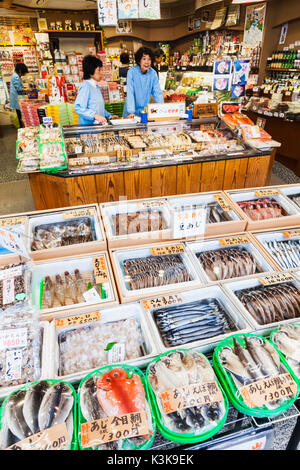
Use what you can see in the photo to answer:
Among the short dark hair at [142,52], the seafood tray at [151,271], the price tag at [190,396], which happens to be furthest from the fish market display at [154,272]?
the short dark hair at [142,52]

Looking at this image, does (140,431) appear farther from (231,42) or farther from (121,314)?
(231,42)

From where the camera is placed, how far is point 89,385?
1.37 metres

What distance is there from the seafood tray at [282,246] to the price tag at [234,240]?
11 cm

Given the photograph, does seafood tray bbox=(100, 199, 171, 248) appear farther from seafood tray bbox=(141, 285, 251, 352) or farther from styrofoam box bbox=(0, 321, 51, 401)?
styrofoam box bbox=(0, 321, 51, 401)

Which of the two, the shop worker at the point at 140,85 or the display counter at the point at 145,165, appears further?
the shop worker at the point at 140,85

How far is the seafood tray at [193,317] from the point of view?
1.71 m

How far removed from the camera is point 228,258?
2.30 m

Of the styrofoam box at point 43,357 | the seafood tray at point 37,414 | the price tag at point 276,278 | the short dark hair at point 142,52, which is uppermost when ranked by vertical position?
the short dark hair at point 142,52

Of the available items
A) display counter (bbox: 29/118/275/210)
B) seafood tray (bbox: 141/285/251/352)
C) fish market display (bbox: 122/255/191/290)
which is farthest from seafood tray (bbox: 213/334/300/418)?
display counter (bbox: 29/118/275/210)

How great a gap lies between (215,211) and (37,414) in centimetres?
212

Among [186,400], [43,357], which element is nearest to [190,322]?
[186,400]

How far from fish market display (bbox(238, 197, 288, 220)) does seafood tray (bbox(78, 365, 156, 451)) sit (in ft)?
6.23

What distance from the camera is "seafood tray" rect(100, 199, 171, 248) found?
7.82 feet

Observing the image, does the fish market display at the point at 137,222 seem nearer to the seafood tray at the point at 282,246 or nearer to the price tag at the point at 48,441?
the seafood tray at the point at 282,246
